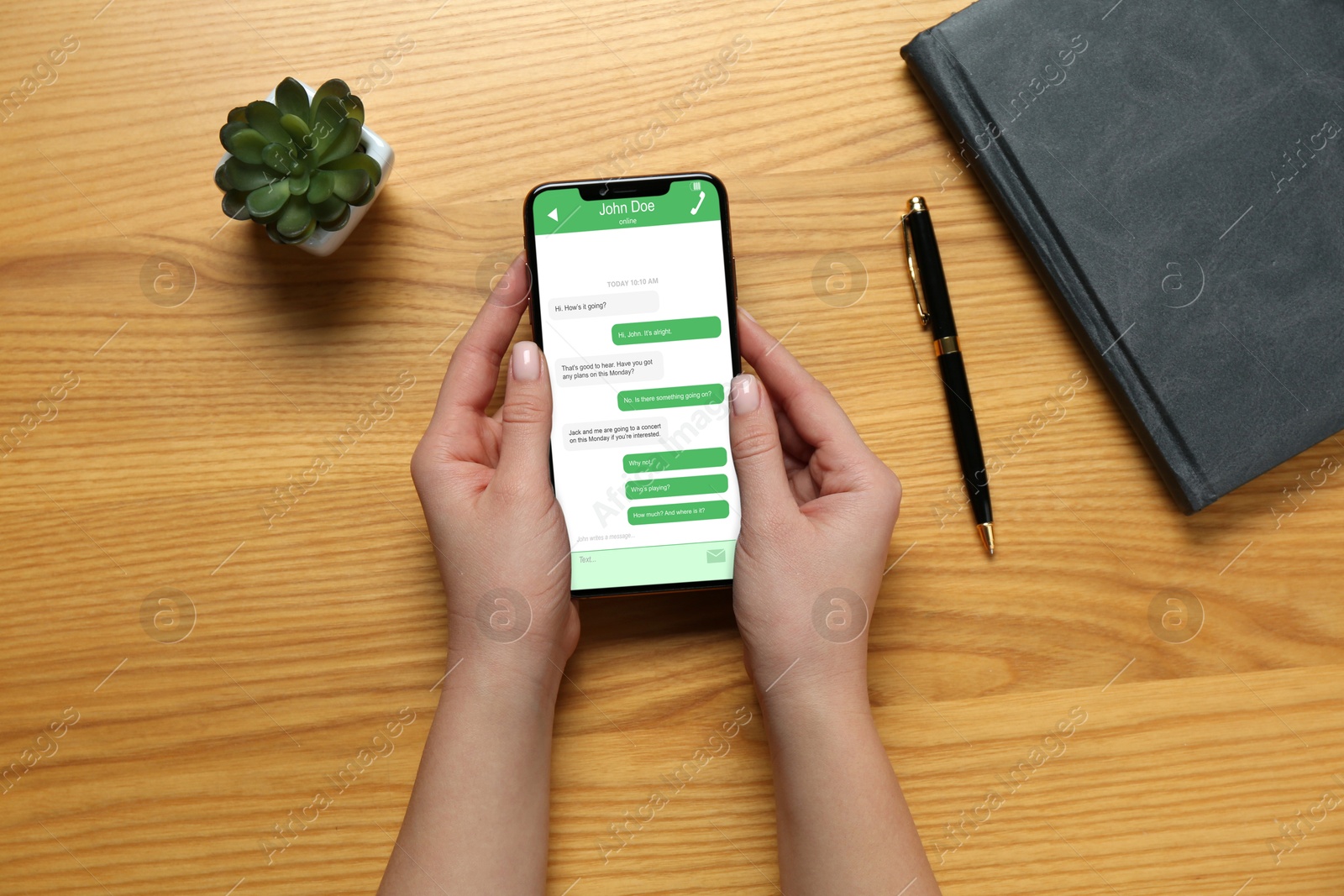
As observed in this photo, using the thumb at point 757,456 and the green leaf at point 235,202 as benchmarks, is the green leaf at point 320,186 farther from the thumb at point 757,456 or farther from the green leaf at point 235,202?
the thumb at point 757,456

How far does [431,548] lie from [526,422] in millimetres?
198

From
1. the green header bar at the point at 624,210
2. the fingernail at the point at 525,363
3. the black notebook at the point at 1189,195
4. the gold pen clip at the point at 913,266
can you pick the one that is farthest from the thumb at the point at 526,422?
the black notebook at the point at 1189,195

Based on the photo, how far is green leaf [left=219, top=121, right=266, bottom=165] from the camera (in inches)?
26.3

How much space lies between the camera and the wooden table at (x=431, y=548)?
757mm

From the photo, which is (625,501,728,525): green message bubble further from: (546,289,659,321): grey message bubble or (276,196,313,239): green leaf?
(276,196,313,239): green leaf

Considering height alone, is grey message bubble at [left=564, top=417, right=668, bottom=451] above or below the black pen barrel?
above

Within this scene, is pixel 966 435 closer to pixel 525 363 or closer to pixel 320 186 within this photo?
pixel 525 363

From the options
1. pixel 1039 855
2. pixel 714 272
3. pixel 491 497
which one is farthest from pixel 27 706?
pixel 1039 855

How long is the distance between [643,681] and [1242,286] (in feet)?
2.30

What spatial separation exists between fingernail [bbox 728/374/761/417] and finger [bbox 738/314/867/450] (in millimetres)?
51

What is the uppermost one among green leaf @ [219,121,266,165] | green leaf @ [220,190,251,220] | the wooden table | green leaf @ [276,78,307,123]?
green leaf @ [276,78,307,123]

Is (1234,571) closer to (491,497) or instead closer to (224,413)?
(491,497)

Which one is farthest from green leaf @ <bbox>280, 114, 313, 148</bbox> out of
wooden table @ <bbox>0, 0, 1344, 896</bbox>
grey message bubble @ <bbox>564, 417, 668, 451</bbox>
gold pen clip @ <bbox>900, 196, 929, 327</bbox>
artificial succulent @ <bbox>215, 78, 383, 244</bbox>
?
gold pen clip @ <bbox>900, 196, 929, 327</bbox>

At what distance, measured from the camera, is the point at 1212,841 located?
29.8 inches
